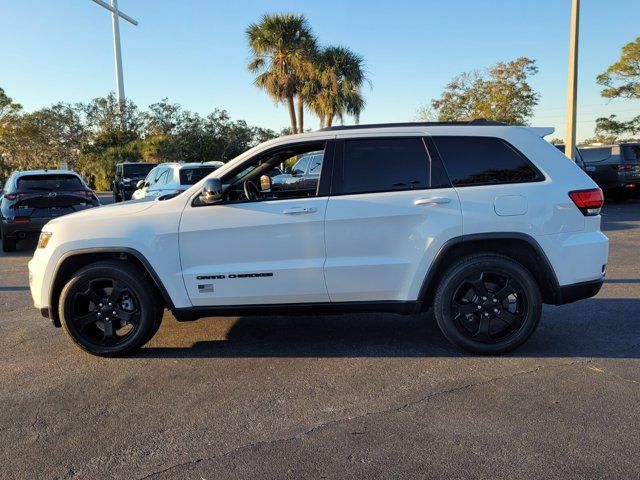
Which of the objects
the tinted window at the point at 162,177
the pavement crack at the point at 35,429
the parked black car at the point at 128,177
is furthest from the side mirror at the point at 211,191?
the parked black car at the point at 128,177

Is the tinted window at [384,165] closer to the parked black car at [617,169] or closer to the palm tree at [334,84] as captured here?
the parked black car at [617,169]

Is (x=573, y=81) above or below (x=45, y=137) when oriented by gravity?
below

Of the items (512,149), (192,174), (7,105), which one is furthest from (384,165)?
(7,105)

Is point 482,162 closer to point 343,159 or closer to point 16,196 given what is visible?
point 343,159

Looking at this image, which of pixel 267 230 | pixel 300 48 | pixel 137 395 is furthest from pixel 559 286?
pixel 300 48

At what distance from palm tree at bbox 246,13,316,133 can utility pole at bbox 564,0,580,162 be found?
1758 centimetres

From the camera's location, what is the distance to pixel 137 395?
382 centimetres

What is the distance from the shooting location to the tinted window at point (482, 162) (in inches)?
171

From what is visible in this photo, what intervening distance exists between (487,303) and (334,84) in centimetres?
2752

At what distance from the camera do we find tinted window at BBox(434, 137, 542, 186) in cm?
436

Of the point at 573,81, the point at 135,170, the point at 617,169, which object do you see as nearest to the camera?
the point at 573,81

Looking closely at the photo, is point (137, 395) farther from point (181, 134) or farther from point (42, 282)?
point (181, 134)

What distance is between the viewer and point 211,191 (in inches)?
168

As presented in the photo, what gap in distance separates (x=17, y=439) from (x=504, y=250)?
12.2 ft
